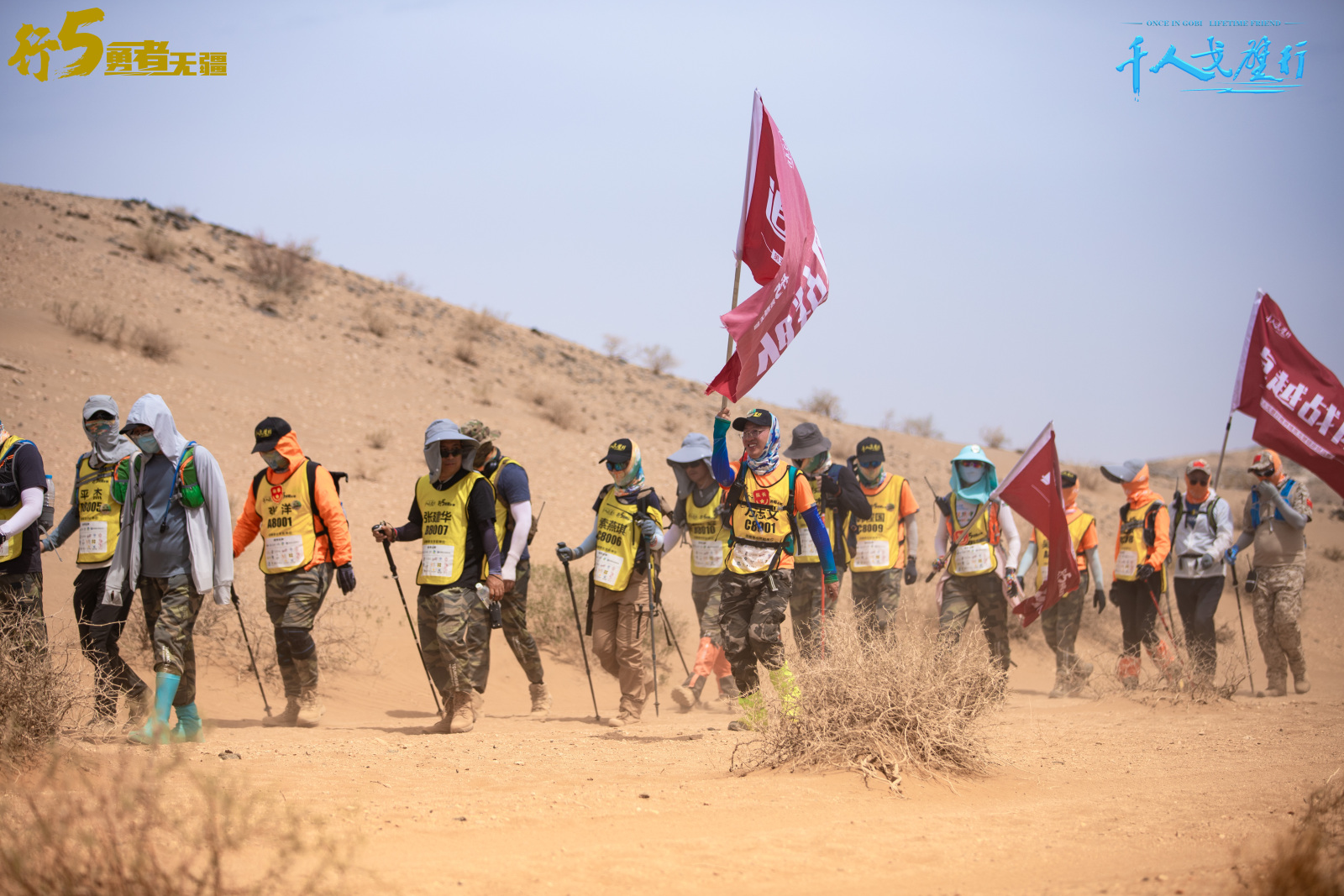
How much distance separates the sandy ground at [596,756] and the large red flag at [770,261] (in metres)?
2.67

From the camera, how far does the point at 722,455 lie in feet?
22.5

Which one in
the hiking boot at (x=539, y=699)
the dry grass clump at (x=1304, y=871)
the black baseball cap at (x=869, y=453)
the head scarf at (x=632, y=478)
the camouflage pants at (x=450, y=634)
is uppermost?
the black baseball cap at (x=869, y=453)

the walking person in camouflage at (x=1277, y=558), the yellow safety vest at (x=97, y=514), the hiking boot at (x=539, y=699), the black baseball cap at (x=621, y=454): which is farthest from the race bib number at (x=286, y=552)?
the walking person in camouflage at (x=1277, y=558)

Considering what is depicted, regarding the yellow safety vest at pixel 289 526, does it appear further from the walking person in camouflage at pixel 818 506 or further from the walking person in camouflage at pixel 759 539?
the walking person in camouflage at pixel 818 506

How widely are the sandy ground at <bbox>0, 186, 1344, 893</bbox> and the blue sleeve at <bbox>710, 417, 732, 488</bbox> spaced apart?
1794 mm

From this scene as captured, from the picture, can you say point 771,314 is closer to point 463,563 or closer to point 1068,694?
point 463,563

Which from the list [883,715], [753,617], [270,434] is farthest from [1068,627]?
[270,434]

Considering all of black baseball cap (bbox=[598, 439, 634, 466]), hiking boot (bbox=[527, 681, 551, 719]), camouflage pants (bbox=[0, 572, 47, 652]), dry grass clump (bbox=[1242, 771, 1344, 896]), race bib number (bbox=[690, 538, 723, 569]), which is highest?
black baseball cap (bbox=[598, 439, 634, 466])

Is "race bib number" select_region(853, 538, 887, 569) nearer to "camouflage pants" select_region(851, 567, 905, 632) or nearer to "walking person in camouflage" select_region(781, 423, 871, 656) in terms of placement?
"camouflage pants" select_region(851, 567, 905, 632)

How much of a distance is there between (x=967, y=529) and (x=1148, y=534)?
7.02 ft

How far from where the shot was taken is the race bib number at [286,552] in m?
7.39

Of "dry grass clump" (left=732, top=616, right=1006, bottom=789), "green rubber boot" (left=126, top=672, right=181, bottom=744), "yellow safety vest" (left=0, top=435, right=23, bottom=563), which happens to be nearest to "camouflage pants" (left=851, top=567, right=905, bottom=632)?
"dry grass clump" (left=732, top=616, right=1006, bottom=789)

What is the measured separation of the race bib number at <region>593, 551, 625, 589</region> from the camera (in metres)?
8.03

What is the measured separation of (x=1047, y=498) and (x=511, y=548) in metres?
4.87
